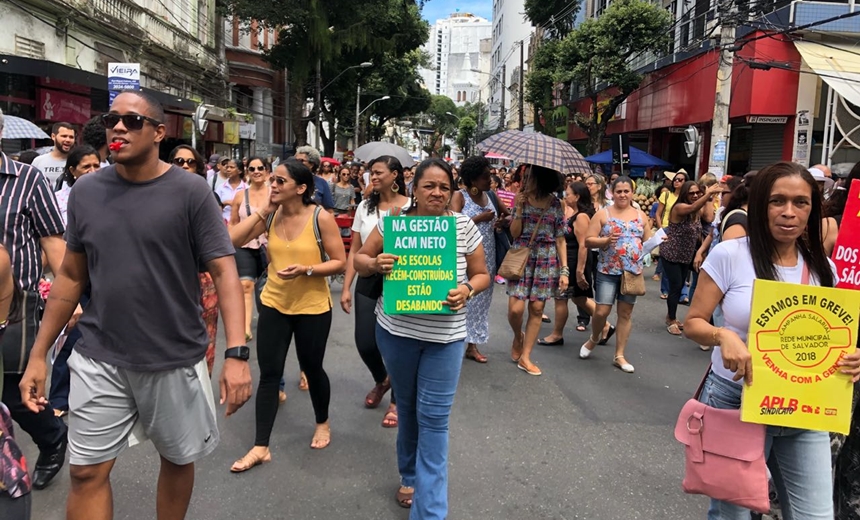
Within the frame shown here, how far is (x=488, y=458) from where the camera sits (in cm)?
405

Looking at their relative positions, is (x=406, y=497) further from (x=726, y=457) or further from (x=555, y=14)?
(x=555, y=14)

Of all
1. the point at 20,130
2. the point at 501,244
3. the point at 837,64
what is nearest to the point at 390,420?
the point at 501,244

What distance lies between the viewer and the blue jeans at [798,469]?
2375 millimetres

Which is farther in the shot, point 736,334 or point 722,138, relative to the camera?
point 722,138

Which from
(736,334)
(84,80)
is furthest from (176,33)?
(736,334)

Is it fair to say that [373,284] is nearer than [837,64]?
Yes

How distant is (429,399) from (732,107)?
17.7 m

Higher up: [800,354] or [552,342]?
[800,354]

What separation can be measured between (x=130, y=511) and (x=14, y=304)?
1.43 metres

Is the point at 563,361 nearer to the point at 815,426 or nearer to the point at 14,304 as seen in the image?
the point at 815,426

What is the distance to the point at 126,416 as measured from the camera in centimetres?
256

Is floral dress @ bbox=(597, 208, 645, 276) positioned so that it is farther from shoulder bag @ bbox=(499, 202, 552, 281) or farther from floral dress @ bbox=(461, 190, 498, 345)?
floral dress @ bbox=(461, 190, 498, 345)

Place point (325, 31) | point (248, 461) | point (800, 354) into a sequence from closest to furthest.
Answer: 1. point (800, 354)
2. point (248, 461)
3. point (325, 31)

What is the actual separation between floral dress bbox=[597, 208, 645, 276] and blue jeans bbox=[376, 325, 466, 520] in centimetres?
329
